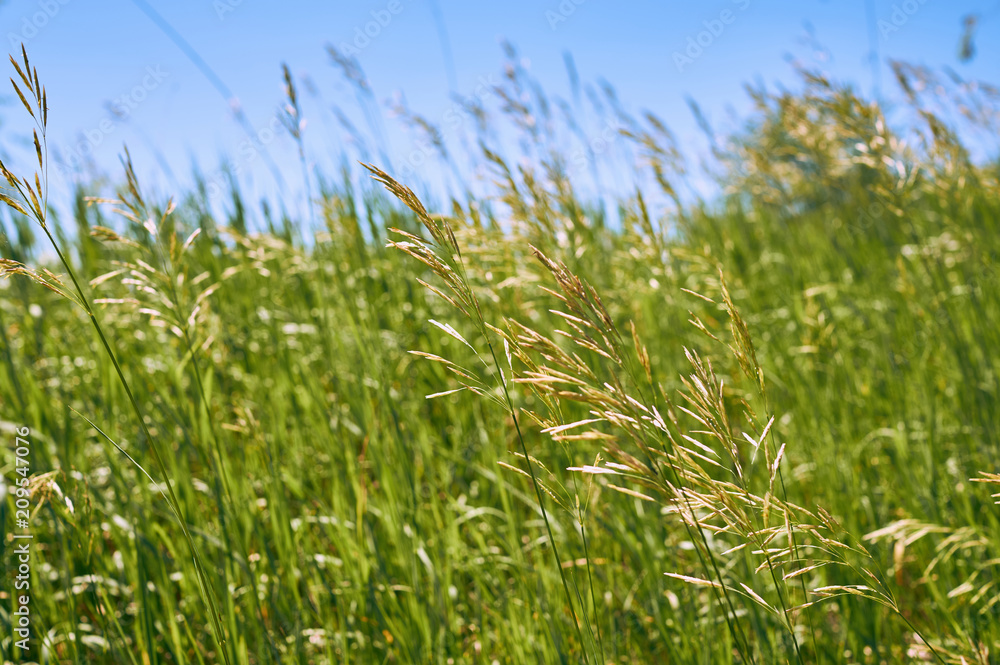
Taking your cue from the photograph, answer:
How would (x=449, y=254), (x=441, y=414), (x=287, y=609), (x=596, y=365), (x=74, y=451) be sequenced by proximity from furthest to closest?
1. (x=441, y=414)
2. (x=74, y=451)
3. (x=596, y=365)
4. (x=287, y=609)
5. (x=449, y=254)

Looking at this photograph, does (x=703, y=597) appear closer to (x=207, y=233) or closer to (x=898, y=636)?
(x=898, y=636)

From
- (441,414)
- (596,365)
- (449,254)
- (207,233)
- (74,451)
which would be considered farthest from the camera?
(207,233)

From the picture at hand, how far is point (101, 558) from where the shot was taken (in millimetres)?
1640

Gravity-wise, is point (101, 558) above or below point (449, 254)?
below

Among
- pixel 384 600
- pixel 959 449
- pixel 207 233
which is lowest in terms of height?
pixel 959 449

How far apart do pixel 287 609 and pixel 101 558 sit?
58cm

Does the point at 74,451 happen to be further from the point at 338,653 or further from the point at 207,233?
the point at 207,233

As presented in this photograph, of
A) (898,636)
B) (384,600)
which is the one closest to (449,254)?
(384,600)

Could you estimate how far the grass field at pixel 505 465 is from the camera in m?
1.01

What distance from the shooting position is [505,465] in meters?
0.98

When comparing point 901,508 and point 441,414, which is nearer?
point 901,508

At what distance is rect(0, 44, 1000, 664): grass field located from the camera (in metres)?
1.01

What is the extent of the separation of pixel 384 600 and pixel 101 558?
2.78ft

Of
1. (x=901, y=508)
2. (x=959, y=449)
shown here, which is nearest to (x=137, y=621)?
(x=901, y=508)
